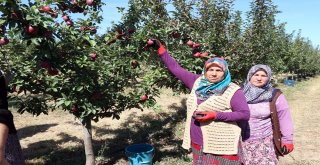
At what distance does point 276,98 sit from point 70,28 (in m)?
2.49

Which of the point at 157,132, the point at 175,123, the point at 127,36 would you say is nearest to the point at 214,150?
the point at 127,36

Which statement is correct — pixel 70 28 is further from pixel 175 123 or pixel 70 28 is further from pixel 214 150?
pixel 175 123

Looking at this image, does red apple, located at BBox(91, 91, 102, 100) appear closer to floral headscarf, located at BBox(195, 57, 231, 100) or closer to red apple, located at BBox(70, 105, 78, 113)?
red apple, located at BBox(70, 105, 78, 113)

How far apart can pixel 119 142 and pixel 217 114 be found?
488 centimetres

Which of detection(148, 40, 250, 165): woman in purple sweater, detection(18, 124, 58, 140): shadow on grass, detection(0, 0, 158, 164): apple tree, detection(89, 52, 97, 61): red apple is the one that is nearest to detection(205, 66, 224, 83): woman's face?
detection(148, 40, 250, 165): woman in purple sweater

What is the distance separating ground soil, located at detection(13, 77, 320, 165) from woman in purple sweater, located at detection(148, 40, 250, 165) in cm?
209

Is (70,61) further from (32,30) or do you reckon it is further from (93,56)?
(32,30)

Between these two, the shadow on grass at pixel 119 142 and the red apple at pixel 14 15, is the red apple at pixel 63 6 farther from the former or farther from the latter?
the shadow on grass at pixel 119 142

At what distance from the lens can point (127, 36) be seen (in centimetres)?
478

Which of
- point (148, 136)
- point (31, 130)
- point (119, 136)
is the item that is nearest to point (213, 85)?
point (148, 136)

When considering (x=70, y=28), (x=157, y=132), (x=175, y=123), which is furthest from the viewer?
(x=175, y=123)

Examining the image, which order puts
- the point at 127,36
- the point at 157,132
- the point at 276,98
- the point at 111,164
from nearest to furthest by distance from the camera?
the point at 276,98
the point at 127,36
the point at 111,164
the point at 157,132

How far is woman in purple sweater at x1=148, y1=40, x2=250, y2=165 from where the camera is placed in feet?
9.66

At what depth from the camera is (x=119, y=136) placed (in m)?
7.87
